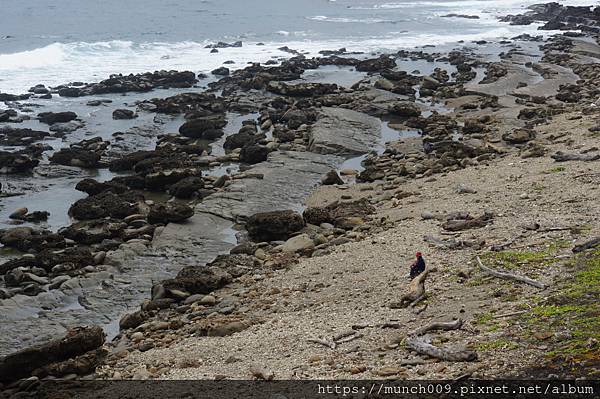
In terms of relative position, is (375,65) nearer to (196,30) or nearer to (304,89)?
(304,89)

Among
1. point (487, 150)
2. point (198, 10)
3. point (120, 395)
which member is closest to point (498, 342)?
point (120, 395)

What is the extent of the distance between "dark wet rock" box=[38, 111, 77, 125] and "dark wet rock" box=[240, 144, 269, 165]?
39.0ft

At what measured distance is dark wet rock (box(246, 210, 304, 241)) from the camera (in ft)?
62.5

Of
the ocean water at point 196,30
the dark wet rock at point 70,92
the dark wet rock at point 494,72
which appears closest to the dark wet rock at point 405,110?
the dark wet rock at point 494,72

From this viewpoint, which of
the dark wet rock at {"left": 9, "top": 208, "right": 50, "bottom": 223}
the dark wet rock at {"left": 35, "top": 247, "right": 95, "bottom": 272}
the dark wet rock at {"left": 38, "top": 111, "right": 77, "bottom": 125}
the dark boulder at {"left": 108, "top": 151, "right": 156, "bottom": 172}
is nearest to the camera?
the dark wet rock at {"left": 35, "top": 247, "right": 95, "bottom": 272}

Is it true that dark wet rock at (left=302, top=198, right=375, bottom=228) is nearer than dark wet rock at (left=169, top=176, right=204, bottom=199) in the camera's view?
Yes

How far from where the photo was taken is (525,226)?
46.2 feet

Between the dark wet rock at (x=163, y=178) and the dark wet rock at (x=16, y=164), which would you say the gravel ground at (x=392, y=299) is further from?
the dark wet rock at (x=16, y=164)

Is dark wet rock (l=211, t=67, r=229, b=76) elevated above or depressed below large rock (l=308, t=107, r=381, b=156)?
above

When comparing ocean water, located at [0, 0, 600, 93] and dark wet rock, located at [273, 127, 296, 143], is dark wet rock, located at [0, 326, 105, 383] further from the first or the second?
ocean water, located at [0, 0, 600, 93]

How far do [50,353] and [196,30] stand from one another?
64139 millimetres

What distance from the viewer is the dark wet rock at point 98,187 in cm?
2364

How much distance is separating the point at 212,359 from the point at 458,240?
615cm

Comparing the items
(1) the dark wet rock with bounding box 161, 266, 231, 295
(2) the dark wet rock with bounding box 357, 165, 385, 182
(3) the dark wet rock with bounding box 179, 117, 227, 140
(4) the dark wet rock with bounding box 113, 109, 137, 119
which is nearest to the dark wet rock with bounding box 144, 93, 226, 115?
(4) the dark wet rock with bounding box 113, 109, 137, 119
